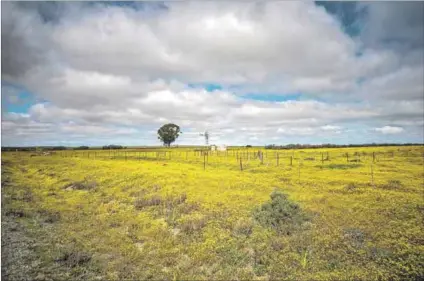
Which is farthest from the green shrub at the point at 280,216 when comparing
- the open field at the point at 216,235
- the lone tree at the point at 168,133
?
the lone tree at the point at 168,133

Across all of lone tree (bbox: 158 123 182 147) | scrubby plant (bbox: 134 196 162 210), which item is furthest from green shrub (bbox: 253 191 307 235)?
lone tree (bbox: 158 123 182 147)

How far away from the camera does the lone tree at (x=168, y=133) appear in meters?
169

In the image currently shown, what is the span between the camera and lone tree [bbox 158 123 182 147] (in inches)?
6663

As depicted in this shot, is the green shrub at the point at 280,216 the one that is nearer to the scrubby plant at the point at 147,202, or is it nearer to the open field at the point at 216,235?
the open field at the point at 216,235

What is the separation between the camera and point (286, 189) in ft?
91.4

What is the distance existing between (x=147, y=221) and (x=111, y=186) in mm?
14836

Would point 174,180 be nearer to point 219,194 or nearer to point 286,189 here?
point 219,194

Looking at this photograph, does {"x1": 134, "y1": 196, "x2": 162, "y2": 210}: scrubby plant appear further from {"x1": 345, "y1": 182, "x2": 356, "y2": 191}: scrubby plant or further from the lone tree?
the lone tree

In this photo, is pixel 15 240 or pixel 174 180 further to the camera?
pixel 174 180

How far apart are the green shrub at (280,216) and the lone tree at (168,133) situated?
503ft

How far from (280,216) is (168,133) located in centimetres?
15486

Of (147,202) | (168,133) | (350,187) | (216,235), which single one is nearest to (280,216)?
(216,235)

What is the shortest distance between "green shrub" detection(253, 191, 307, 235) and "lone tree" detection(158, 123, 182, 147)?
503ft

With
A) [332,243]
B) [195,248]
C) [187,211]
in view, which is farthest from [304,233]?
[187,211]
